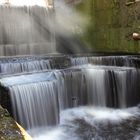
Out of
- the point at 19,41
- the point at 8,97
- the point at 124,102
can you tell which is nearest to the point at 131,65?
the point at 124,102

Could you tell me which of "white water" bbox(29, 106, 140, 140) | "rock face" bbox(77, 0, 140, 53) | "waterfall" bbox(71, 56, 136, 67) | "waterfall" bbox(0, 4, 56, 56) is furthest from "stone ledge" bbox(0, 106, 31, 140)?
"waterfall" bbox(0, 4, 56, 56)

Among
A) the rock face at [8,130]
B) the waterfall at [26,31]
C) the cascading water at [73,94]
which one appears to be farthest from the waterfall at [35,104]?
the waterfall at [26,31]

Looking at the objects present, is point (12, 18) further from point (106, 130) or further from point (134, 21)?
point (106, 130)

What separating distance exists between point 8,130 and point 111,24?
801 centimetres

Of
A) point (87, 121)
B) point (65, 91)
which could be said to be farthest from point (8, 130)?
point (65, 91)

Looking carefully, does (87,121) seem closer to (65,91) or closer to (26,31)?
(65,91)

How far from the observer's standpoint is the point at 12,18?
11789 mm

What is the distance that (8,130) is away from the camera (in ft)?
11.6

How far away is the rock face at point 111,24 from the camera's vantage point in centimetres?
999

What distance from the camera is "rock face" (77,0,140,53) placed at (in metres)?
9.99

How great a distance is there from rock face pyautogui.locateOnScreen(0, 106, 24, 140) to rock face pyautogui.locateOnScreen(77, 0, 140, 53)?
694cm

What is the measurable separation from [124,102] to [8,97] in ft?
11.5

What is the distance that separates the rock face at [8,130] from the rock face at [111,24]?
273 inches

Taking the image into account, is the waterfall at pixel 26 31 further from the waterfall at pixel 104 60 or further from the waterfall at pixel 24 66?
the waterfall at pixel 104 60
